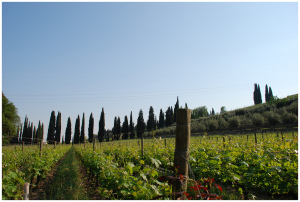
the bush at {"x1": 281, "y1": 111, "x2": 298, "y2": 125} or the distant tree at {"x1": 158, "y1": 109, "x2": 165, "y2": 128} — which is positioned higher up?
the distant tree at {"x1": 158, "y1": 109, "x2": 165, "y2": 128}

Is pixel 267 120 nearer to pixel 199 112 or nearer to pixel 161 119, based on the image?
pixel 161 119

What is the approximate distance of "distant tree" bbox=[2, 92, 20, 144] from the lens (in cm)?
3228

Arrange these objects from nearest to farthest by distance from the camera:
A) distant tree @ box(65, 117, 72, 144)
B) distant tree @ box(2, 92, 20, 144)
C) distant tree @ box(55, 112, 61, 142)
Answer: distant tree @ box(2, 92, 20, 144) → distant tree @ box(55, 112, 61, 142) → distant tree @ box(65, 117, 72, 144)

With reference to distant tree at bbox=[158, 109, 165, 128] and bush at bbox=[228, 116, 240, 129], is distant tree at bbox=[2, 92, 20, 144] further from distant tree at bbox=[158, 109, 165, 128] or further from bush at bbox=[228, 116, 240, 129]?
distant tree at bbox=[158, 109, 165, 128]

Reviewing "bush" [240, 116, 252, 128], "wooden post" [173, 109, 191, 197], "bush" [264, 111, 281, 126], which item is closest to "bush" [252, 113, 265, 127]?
"bush" [240, 116, 252, 128]

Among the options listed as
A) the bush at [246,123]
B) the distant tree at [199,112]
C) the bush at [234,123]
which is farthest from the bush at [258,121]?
the distant tree at [199,112]

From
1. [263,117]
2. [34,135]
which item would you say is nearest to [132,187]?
[263,117]

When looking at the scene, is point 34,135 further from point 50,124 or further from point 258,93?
point 258,93

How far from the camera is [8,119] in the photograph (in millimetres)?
34844

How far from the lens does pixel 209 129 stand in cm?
2906

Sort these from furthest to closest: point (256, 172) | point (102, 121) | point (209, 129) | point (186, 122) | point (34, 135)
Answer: point (34, 135) → point (102, 121) → point (209, 129) → point (256, 172) → point (186, 122)

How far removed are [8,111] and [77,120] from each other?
58.9 feet

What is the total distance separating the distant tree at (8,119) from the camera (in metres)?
32.3

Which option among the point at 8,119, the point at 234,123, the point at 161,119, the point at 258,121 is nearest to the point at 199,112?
the point at 161,119
